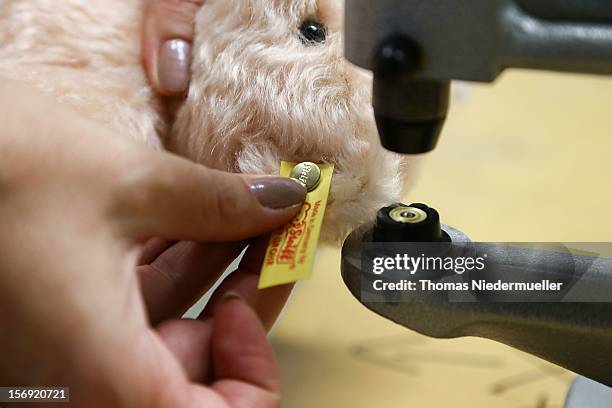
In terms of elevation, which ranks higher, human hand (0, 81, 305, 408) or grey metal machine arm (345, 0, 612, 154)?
grey metal machine arm (345, 0, 612, 154)

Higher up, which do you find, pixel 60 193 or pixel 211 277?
pixel 60 193

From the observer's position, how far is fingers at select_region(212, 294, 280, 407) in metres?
0.35

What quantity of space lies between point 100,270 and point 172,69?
177 millimetres

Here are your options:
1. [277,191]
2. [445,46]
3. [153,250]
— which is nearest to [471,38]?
[445,46]

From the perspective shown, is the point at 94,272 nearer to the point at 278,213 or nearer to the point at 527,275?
the point at 278,213

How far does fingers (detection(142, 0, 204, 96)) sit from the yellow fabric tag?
10 centimetres

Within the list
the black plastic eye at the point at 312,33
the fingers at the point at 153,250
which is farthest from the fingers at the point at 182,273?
the black plastic eye at the point at 312,33

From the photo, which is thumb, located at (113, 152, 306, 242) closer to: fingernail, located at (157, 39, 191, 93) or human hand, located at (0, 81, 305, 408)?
human hand, located at (0, 81, 305, 408)

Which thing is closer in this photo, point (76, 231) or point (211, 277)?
point (76, 231)

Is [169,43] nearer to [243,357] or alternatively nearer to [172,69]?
[172,69]

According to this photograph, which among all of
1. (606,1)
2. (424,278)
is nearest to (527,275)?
(424,278)

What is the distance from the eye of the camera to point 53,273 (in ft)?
0.98

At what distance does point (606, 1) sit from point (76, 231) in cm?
24

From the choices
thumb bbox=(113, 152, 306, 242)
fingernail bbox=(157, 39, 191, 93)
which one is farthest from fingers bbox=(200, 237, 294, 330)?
fingernail bbox=(157, 39, 191, 93)
